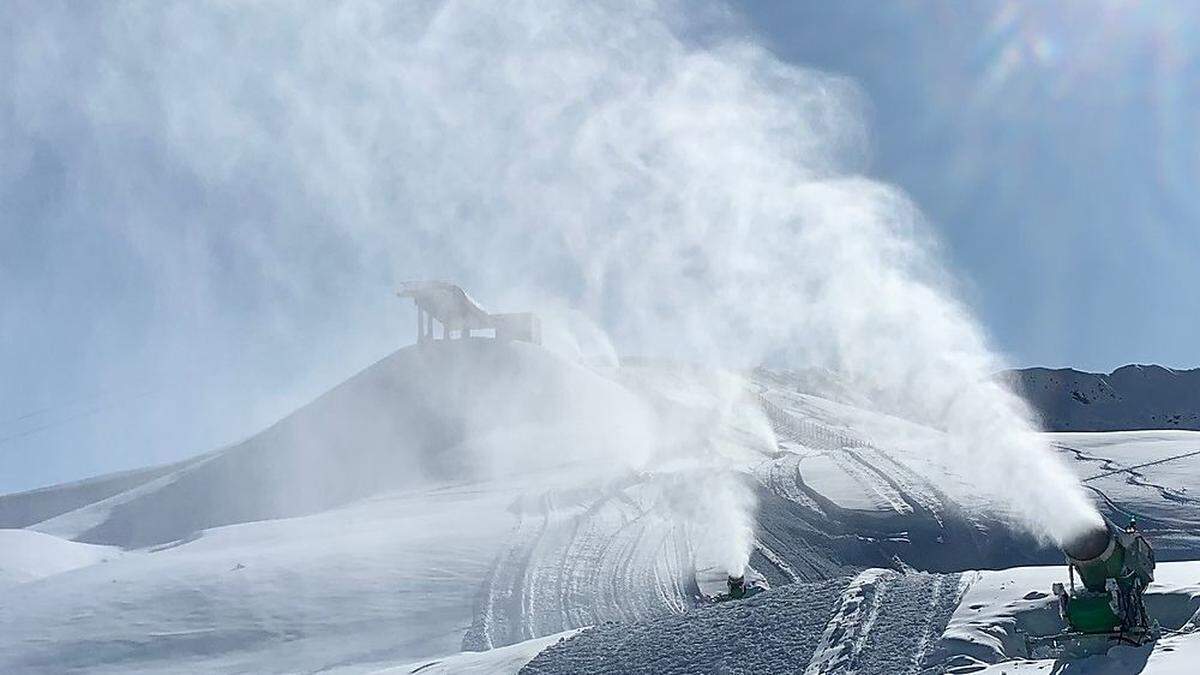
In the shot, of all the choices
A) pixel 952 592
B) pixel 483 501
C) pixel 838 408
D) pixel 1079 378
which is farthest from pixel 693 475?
pixel 1079 378

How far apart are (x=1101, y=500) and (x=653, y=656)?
19.5m

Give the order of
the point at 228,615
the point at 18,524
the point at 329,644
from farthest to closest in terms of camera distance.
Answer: the point at 18,524 → the point at 228,615 → the point at 329,644

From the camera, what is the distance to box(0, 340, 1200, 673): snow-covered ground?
619 inches

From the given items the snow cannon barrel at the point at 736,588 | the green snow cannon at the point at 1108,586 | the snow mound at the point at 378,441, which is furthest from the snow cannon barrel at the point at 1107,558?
the snow mound at the point at 378,441

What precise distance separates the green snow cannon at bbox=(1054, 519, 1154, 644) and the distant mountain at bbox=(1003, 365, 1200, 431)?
350 ft

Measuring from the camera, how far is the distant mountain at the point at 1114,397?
388ft

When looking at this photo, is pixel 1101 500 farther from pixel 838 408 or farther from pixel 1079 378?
pixel 1079 378

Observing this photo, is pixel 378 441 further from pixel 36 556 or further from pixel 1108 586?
pixel 1108 586

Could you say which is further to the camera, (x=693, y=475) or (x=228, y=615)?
(x=693, y=475)

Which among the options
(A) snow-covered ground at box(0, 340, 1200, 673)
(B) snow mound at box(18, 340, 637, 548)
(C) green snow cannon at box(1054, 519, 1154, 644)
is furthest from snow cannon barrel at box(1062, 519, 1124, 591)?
(B) snow mound at box(18, 340, 637, 548)

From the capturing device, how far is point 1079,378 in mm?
130250

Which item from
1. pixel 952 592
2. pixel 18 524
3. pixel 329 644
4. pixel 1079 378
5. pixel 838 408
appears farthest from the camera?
pixel 1079 378

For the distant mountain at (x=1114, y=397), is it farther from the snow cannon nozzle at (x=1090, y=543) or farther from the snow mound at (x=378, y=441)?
the snow cannon nozzle at (x=1090, y=543)

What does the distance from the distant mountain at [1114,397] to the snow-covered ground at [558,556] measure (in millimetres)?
74739
